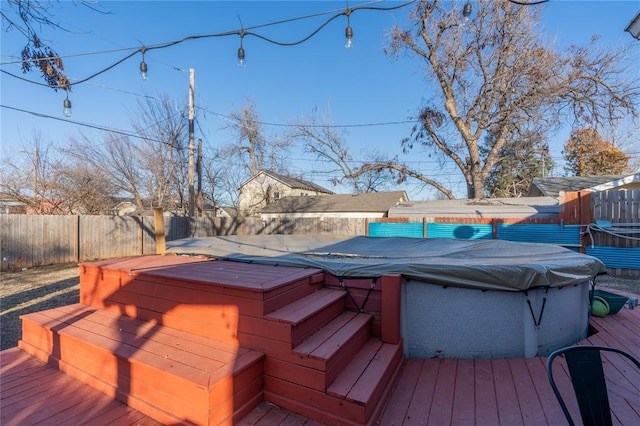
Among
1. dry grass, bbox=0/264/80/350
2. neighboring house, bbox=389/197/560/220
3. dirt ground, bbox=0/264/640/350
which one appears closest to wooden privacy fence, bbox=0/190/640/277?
dirt ground, bbox=0/264/640/350

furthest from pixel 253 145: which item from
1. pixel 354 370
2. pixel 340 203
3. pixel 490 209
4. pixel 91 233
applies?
pixel 354 370

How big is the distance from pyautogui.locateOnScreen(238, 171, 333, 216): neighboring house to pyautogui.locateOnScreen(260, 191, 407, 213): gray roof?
2.64 m

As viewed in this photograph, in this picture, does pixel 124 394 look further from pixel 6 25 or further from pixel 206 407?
pixel 6 25

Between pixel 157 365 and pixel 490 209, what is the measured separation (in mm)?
10380

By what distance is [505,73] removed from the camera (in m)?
12.5

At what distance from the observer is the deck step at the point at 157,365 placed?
5.65ft

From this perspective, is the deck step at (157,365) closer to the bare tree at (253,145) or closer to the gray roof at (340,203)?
the gray roof at (340,203)

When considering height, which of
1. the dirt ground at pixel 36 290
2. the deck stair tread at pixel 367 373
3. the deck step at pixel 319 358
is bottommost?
the dirt ground at pixel 36 290

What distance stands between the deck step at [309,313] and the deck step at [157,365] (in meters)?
0.29

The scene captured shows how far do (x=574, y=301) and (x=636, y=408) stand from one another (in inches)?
45.3

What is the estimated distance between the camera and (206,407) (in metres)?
1.63

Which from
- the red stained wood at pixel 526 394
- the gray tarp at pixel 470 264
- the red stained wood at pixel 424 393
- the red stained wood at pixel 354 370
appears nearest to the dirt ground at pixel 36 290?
the gray tarp at pixel 470 264

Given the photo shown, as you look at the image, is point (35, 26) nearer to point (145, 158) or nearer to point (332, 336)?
point (332, 336)

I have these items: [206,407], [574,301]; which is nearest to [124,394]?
[206,407]
